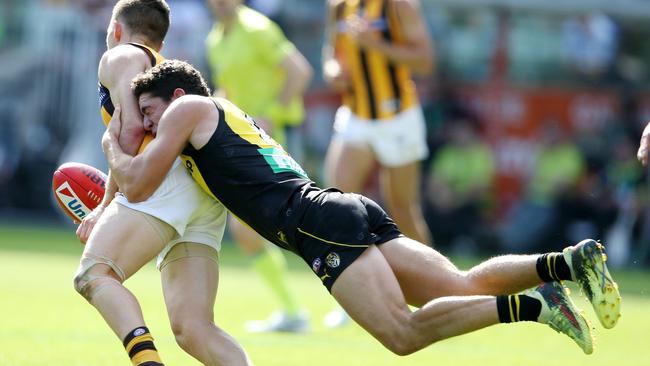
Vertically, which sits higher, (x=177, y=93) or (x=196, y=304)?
(x=177, y=93)

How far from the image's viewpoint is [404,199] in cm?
996

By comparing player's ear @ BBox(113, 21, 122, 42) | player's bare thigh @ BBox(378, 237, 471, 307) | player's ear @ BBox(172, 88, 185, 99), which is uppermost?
player's ear @ BBox(113, 21, 122, 42)

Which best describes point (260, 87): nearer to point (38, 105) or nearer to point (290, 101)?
point (290, 101)

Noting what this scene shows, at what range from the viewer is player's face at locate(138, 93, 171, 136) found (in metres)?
5.91

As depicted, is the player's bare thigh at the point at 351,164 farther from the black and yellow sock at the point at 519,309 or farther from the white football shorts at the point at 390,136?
the black and yellow sock at the point at 519,309

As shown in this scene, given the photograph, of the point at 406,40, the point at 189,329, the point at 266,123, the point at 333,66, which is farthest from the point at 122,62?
the point at 333,66

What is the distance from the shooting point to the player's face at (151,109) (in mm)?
5914

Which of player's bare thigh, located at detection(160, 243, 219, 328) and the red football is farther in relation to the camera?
the red football

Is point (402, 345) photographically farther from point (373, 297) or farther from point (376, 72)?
point (376, 72)

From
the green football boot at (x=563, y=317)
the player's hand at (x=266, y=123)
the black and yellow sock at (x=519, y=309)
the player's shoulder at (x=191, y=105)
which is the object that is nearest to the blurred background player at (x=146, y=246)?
the player's shoulder at (x=191, y=105)

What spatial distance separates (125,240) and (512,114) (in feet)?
46.5

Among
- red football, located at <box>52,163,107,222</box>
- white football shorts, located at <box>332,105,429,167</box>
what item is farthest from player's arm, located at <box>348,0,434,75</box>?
red football, located at <box>52,163,107,222</box>

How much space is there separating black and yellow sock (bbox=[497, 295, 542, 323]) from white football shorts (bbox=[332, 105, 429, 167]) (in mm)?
4729

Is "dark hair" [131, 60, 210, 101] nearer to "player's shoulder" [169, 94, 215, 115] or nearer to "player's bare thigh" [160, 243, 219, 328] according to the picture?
"player's shoulder" [169, 94, 215, 115]
